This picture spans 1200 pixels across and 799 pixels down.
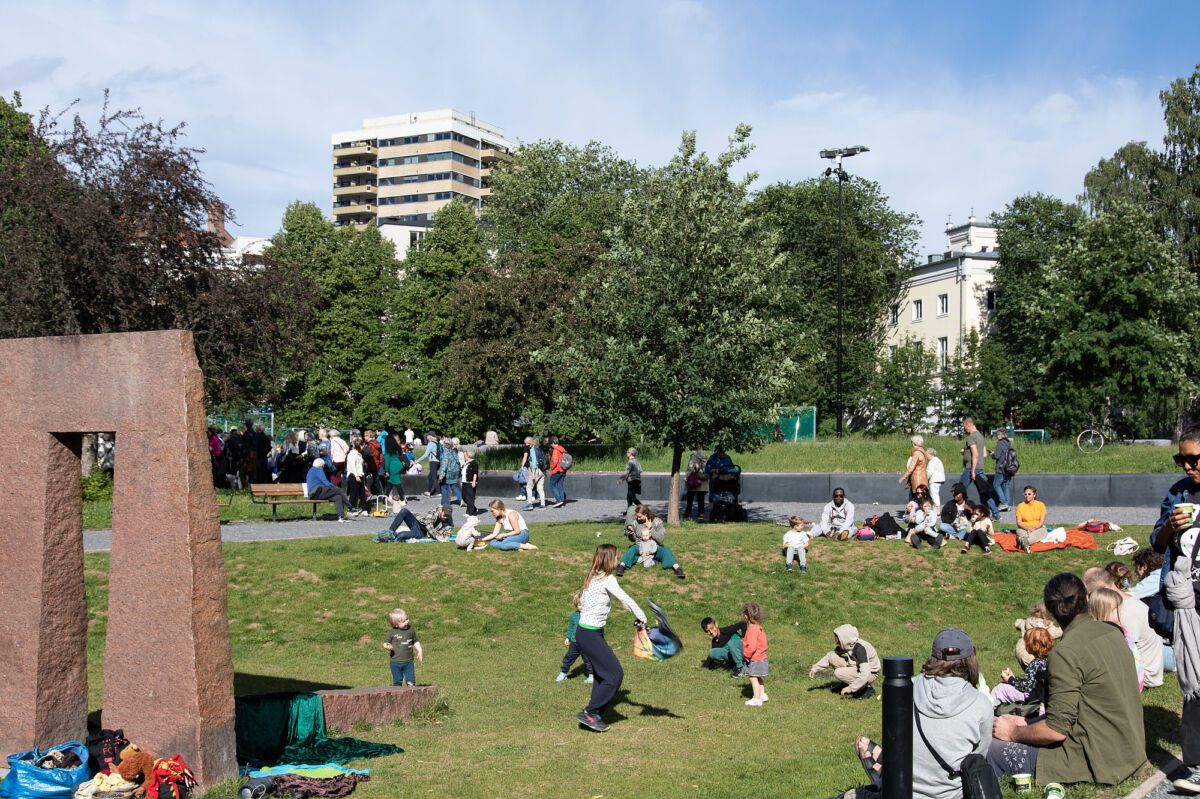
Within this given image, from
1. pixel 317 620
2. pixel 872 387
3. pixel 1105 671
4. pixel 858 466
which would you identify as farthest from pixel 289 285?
pixel 872 387

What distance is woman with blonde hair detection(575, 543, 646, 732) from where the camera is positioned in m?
9.00

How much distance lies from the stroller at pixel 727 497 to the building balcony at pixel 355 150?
106659 mm

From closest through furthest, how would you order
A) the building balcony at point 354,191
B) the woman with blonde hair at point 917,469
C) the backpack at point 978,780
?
the backpack at point 978,780 < the woman with blonde hair at point 917,469 < the building balcony at point 354,191

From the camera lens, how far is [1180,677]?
640 cm

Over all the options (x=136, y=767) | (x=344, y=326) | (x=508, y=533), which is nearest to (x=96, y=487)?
(x=508, y=533)

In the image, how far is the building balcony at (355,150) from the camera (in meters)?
121

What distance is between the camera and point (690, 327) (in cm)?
2005

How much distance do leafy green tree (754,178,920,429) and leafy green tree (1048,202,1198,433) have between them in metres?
15.9

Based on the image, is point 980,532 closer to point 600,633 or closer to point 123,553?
point 600,633

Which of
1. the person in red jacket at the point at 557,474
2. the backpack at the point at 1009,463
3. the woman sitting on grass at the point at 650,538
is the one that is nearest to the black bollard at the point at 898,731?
the woman sitting on grass at the point at 650,538

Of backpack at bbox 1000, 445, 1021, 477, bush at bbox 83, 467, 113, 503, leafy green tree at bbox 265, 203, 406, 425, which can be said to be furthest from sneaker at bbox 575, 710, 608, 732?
leafy green tree at bbox 265, 203, 406, 425

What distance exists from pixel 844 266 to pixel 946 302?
27.6 ft

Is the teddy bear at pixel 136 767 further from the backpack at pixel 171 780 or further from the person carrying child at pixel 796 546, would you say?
the person carrying child at pixel 796 546

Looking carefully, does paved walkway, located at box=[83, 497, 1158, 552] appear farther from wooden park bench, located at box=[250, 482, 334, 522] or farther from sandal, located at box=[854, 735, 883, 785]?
sandal, located at box=[854, 735, 883, 785]
